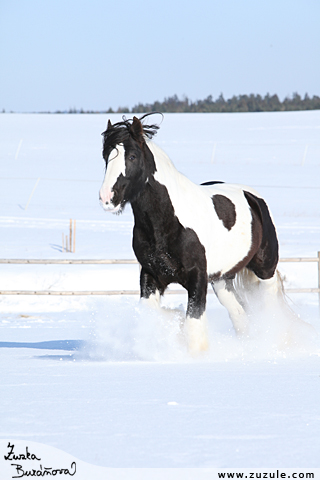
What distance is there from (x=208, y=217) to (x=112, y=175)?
3.33 feet

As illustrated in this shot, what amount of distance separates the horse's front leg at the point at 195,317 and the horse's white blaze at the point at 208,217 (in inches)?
10.7

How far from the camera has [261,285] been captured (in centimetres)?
612

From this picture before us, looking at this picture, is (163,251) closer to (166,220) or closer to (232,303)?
(166,220)

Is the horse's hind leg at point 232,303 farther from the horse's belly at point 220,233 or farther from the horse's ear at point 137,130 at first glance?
the horse's ear at point 137,130

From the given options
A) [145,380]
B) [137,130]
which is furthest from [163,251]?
[145,380]

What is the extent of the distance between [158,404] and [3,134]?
49.9m

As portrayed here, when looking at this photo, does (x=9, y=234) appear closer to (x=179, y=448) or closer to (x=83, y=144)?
(x=179, y=448)

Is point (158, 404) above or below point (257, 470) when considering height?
below

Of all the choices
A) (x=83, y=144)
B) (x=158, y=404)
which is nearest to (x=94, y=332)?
(x=158, y=404)

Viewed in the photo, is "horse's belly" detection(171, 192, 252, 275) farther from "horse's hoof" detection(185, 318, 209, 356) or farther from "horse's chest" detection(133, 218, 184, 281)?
"horse's hoof" detection(185, 318, 209, 356)
